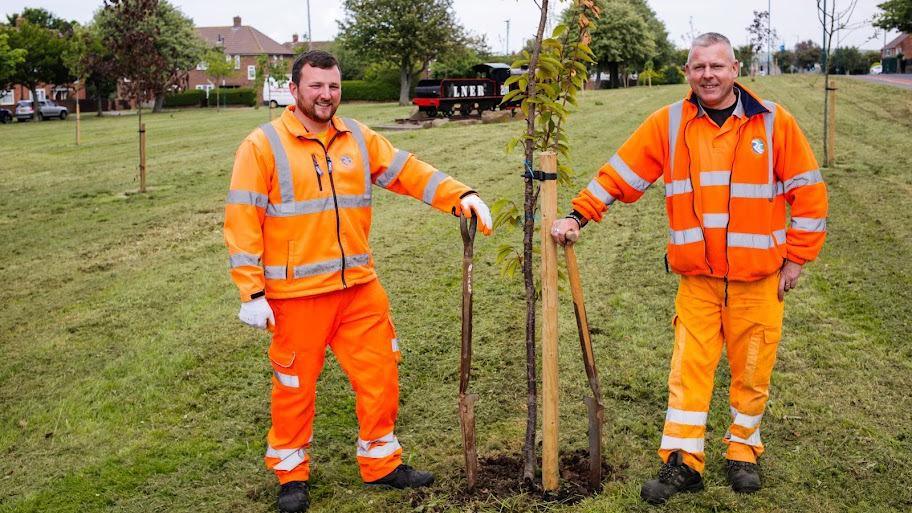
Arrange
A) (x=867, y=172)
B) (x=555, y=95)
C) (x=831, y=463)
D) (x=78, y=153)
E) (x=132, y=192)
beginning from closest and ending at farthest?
(x=555, y=95)
(x=831, y=463)
(x=867, y=172)
(x=132, y=192)
(x=78, y=153)

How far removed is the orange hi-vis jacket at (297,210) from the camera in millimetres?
3971

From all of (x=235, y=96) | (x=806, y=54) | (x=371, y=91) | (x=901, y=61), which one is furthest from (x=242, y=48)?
(x=901, y=61)

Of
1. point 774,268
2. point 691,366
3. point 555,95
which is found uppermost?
point 555,95

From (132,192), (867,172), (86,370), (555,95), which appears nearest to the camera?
(555,95)

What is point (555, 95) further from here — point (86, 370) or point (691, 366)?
point (86, 370)

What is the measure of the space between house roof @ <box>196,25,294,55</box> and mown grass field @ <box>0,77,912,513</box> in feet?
251

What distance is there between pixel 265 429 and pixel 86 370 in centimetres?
209

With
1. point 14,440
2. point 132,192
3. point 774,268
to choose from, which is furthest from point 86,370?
point 132,192

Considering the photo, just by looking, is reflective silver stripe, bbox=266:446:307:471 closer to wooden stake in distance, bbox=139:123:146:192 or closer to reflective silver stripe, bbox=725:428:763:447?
reflective silver stripe, bbox=725:428:763:447

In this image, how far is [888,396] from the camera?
532cm

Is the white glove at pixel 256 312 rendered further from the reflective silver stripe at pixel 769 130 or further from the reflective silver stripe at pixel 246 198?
the reflective silver stripe at pixel 769 130

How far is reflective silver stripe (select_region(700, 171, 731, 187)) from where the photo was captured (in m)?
4.00

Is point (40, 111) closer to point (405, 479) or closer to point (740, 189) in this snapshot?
point (405, 479)

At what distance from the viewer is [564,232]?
3.91 meters
